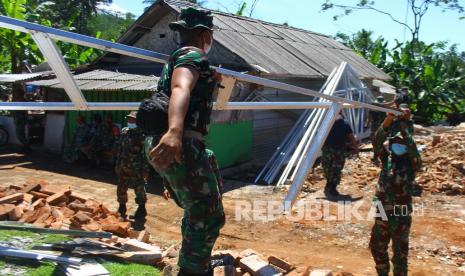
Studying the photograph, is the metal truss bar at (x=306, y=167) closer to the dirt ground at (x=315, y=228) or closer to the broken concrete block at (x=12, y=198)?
the dirt ground at (x=315, y=228)

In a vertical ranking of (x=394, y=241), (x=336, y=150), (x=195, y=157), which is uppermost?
(x=195, y=157)

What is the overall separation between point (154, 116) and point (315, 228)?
207 inches

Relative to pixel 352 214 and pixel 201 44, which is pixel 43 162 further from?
pixel 201 44

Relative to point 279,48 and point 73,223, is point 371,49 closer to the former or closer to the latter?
point 279,48

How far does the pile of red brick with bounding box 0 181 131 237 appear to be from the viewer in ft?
17.6

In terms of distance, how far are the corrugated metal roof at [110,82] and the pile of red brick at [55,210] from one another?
3613mm

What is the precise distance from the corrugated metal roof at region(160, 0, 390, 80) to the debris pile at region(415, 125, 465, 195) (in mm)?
3441

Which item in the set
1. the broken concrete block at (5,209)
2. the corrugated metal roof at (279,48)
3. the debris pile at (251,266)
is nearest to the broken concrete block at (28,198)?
the broken concrete block at (5,209)

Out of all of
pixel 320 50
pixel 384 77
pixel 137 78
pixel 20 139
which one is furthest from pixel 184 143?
pixel 384 77

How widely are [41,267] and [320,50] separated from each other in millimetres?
14727

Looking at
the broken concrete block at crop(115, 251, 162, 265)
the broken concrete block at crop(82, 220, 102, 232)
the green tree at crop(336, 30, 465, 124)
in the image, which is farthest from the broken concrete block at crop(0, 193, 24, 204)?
the green tree at crop(336, 30, 465, 124)

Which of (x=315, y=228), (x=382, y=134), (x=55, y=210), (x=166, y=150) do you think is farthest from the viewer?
(x=315, y=228)

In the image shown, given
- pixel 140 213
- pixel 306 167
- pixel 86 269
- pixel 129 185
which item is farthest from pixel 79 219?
pixel 306 167

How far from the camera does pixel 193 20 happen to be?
278cm
